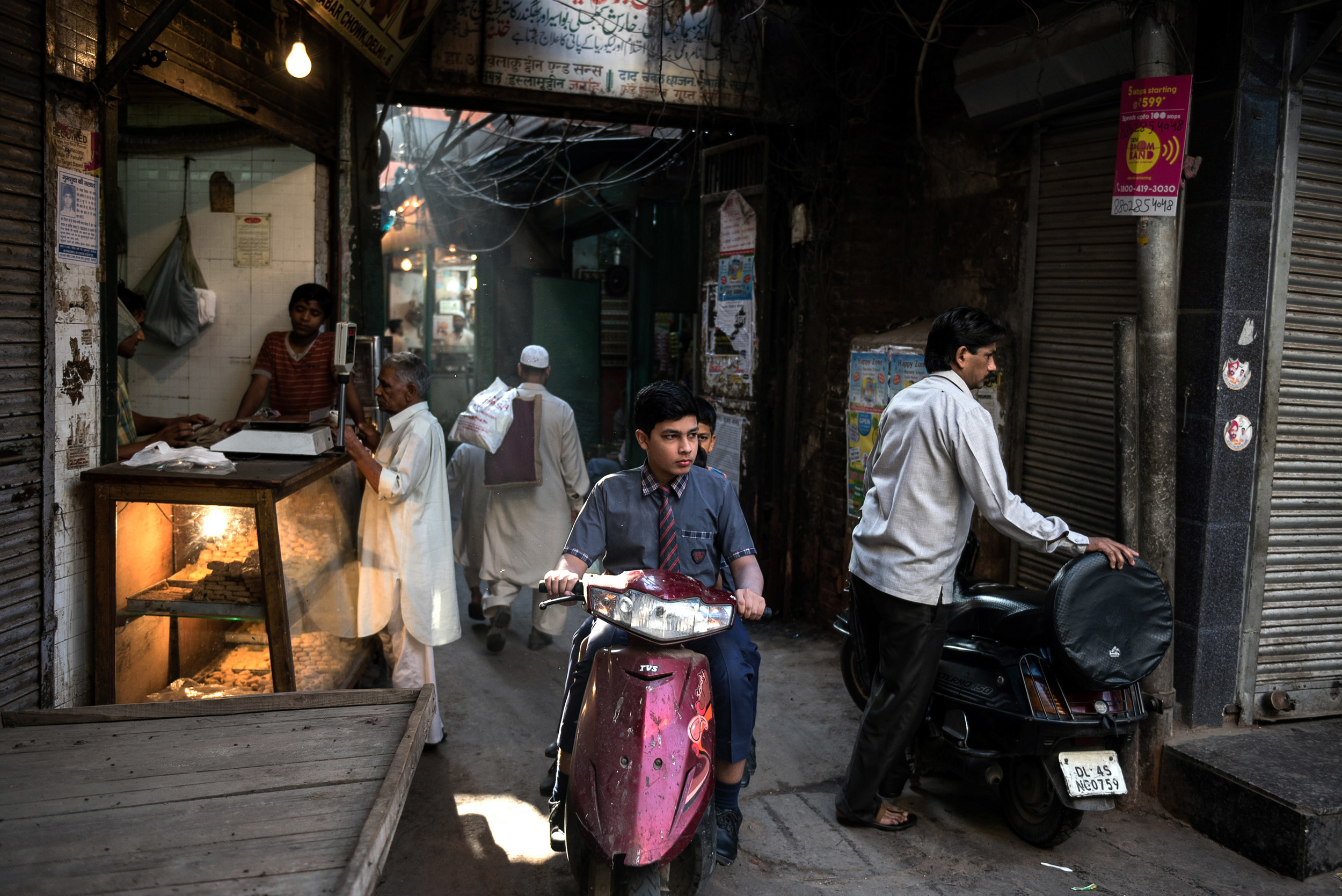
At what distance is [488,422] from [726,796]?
3302mm

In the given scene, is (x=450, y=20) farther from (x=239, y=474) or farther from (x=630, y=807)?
(x=630, y=807)

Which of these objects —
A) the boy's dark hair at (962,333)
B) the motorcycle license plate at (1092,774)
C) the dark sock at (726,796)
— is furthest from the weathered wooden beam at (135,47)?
the motorcycle license plate at (1092,774)

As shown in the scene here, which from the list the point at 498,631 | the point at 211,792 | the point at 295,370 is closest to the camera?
the point at 211,792

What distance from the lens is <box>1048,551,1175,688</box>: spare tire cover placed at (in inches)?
134

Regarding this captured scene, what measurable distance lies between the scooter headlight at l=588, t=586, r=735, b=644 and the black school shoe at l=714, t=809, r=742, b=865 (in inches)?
37.0

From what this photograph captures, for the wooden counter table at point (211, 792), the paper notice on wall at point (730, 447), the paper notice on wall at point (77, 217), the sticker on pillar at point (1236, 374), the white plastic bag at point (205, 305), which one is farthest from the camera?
the paper notice on wall at point (730, 447)

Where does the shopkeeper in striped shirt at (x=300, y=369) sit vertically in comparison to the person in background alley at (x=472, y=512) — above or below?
above

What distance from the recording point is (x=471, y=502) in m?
6.59

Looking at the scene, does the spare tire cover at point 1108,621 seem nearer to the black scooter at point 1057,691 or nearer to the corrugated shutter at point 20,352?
the black scooter at point 1057,691

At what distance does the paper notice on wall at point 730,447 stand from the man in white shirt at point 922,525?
3157 millimetres

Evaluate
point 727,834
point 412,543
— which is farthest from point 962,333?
point 412,543

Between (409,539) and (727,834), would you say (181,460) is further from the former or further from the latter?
(727,834)

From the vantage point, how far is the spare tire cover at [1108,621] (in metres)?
3.40

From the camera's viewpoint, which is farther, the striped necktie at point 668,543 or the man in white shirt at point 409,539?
the man in white shirt at point 409,539
